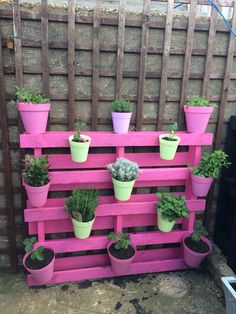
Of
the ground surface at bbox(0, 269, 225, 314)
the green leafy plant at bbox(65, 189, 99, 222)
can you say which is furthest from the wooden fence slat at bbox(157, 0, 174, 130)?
the ground surface at bbox(0, 269, 225, 314)

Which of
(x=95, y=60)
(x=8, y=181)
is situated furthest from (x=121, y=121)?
(x=8, y=181)

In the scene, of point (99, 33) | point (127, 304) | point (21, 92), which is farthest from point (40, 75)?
point (127, 304)

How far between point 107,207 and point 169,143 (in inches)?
30.7

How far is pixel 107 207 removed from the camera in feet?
8.02

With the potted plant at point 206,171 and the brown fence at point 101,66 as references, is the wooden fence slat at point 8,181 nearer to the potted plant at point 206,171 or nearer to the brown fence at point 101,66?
the brown fence at point 101,66

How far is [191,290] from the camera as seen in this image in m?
2.46

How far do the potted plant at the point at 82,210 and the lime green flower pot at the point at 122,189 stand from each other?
202mm

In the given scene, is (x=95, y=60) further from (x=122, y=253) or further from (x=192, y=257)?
(x=192, y=257)

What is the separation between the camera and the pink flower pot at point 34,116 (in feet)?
6.79

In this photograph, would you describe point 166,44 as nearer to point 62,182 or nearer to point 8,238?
point 62,182

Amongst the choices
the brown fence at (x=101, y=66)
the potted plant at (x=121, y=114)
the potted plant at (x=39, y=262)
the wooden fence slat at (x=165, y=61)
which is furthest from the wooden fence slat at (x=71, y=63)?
the potted plant at (x=39, y=262)

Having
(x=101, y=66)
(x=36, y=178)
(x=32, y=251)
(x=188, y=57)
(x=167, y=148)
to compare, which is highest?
(x=188, y=57)

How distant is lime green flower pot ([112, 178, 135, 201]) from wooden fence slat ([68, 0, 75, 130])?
2.07 feet

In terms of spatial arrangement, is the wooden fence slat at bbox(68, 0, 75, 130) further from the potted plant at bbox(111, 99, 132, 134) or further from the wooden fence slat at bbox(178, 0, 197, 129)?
the wooden fence slat at bbox(178, 0, 197, 129)
